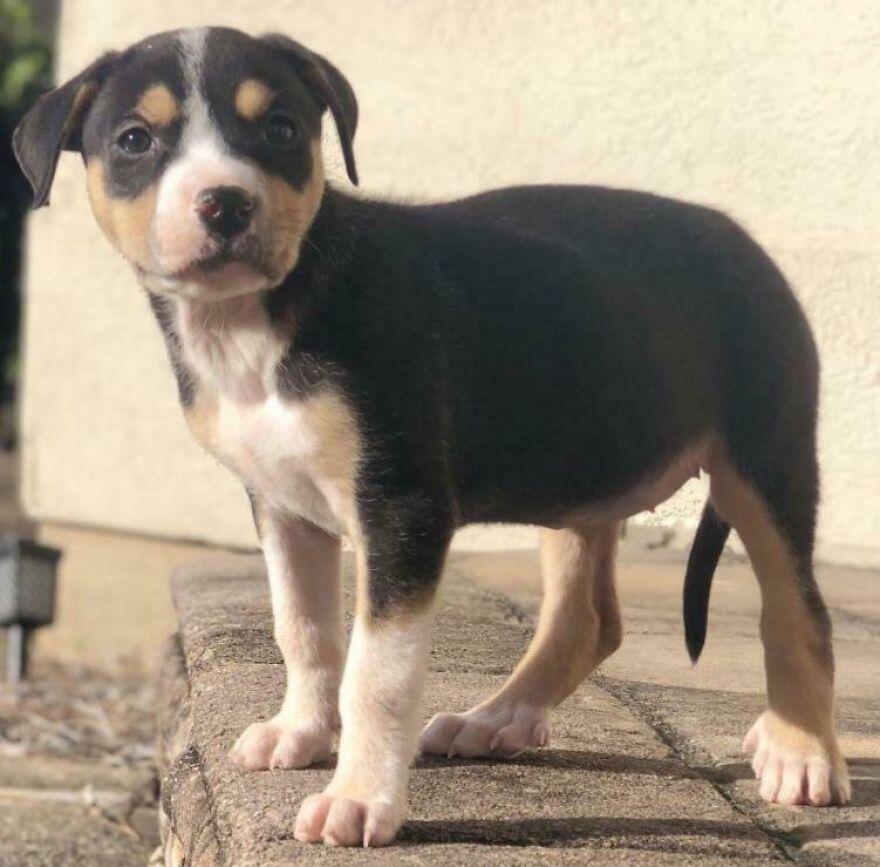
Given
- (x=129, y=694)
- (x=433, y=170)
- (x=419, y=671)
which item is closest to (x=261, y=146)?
(x=419, y=671)

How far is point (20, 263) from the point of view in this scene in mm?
10469

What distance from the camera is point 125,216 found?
2373 mm

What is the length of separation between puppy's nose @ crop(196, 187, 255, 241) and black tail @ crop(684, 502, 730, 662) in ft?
3.56

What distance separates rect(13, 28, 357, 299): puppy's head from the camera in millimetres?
2271

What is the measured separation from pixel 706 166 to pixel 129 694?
3.89 metres

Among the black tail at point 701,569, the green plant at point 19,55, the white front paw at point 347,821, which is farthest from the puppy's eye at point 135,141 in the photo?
the green plant at point 19,55

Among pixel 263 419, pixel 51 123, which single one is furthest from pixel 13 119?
pixel 263 419

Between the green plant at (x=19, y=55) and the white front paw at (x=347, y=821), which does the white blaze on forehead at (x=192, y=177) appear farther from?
the green plant at (x=19, y=55)

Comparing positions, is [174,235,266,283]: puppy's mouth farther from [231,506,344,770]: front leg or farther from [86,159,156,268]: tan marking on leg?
[231,506,344,770]: front leg

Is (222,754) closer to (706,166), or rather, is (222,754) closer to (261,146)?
(261,146)

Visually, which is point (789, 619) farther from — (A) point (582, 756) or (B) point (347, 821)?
(B) point (347, 821)

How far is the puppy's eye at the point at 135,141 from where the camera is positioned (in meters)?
2.35

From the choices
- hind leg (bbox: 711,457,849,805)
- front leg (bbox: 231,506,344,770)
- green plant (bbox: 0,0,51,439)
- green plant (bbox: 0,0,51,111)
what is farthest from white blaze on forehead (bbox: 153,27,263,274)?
green plant (bbox: 0,0,51,111)

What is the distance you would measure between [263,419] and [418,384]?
228 millimetres
